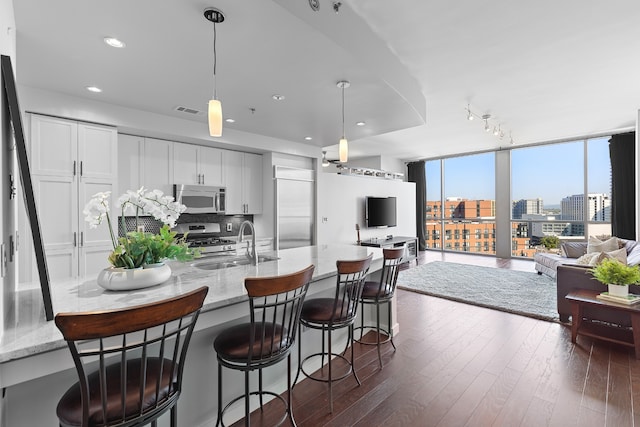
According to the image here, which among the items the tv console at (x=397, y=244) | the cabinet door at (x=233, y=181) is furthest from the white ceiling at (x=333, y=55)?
the tv console at (x=397, y=244)

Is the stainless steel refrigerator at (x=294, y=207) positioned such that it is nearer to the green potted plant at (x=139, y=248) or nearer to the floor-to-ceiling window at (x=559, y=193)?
the green potted plant at (x=139, y=248)

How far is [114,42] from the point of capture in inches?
83.0

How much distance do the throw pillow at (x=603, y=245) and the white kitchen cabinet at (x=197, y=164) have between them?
239 inches

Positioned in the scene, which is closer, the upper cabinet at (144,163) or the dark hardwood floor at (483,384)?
the dark hardwood floor at (483,384)

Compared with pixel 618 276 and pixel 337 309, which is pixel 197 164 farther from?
pixel 618 276

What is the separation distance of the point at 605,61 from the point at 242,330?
173 inches

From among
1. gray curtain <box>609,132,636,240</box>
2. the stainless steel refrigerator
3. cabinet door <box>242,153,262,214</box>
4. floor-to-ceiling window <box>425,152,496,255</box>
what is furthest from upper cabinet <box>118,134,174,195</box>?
gray curtain <box>609,132,636,240</box>

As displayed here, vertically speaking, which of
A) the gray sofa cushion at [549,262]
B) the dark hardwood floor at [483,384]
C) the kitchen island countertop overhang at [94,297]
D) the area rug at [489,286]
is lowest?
the dark hardwood floor at [483,384]

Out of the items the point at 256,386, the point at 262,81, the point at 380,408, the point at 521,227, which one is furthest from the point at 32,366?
the point at 521,227

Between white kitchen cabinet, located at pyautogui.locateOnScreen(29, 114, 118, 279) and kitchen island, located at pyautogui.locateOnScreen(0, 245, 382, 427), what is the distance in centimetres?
166

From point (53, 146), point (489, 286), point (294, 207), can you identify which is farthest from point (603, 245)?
point (53, 146)

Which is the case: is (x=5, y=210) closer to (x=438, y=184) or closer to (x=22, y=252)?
(x=22, y=252)

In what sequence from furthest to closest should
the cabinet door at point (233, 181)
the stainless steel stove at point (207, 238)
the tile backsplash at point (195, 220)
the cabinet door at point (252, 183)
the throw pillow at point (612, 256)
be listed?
1. the cabinet door at point (252, 183)
2. the cabinet door at point (233, 181)
3. the stainless steel stove at point (207, 238)
4. the tile backsplash at point (195, 220)
5. the throw pillow at point (612, 256)

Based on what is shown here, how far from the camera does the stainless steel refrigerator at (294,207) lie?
5121 millimetres
